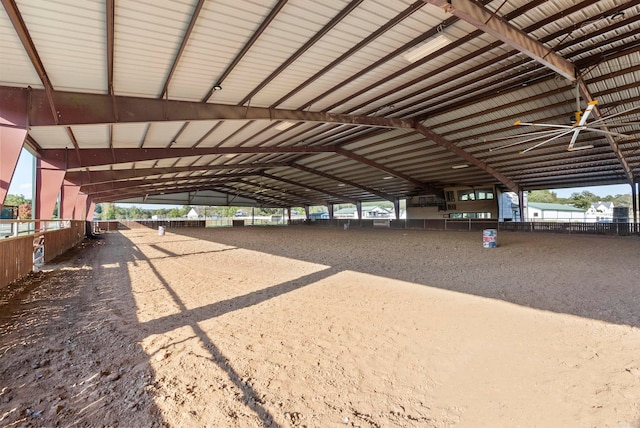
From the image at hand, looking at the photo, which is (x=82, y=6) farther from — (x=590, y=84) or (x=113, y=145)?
(x=590, y=84)

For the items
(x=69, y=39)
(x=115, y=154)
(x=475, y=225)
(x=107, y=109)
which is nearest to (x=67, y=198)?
(x=115, y=154)

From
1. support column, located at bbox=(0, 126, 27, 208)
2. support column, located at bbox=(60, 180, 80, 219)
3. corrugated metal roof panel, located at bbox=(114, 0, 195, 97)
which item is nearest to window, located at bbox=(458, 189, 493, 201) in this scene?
corrugated metal roof panel, located at bbox=(114, 0, 195, 97)

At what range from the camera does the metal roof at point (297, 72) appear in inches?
253

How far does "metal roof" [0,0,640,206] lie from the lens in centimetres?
643

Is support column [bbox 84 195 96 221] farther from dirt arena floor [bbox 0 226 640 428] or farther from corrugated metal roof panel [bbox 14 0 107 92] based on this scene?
corrugated metal roof panel [bbox 14 0 107 92]

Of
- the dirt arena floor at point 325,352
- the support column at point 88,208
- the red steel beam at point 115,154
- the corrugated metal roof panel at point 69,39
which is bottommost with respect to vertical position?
the dirt arena floor at point 325,352

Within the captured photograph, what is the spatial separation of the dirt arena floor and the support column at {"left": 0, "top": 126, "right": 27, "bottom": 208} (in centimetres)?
264

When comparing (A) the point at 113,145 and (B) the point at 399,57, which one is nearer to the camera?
(B) the point at 399,57

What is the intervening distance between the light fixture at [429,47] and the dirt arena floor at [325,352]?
6.71 meters

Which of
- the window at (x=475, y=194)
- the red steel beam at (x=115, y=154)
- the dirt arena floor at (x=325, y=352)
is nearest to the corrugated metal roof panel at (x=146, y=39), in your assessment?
the dirt arena floor at (x=325, y=352)

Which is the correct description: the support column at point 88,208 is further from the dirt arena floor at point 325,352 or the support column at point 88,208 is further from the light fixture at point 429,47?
the light fixture at point 429,47

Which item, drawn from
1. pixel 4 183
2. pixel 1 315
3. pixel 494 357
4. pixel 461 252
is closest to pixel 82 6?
pixel 4 183

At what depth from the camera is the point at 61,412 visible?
2949 millimetres

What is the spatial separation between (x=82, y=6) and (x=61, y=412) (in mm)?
6568
